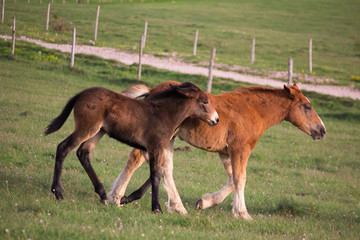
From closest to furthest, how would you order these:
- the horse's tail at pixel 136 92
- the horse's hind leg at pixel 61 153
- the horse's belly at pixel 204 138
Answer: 1. the horse's hind leg at pixel 61 153
2. the horse's belly at pixel 204 138
3. the horse's tail at pixel 136 92

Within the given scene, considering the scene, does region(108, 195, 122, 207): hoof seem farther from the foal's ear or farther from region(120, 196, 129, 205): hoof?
the foal's ear

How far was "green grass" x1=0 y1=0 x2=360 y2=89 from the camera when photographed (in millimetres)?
33062

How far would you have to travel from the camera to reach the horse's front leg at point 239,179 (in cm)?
720

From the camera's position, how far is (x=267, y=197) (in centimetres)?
902

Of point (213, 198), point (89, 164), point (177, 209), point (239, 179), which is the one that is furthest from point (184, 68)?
point (89, 164)

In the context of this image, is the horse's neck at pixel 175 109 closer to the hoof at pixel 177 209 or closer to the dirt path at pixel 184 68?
the hoof at pixel 177 209

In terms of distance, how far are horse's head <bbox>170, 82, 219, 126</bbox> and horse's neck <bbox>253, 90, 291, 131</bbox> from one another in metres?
1.33

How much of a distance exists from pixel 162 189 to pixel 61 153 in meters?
3.08

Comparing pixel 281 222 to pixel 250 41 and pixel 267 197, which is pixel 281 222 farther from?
pixel 250 41

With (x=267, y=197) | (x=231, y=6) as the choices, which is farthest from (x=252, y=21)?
(x=267, y=197)

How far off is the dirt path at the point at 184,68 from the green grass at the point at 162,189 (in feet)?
14.7

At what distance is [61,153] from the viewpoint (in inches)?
249

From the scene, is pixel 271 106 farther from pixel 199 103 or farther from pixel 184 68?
pixel 184 68

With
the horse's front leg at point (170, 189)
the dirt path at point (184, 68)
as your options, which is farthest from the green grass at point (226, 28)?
the horse's front leg at point (170, 189)
